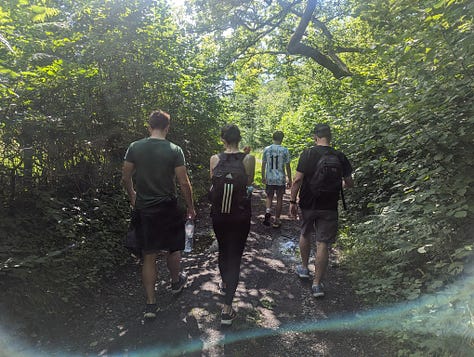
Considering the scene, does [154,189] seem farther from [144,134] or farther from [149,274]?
[144,134]

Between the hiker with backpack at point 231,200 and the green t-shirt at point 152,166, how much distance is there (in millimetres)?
494

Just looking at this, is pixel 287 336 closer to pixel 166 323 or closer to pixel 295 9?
pixel 166 323

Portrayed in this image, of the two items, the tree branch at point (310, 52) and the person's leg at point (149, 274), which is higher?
the tree branch at point (310, 52)

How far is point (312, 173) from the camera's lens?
423 centimetres

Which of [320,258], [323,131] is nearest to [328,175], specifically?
[323,131]

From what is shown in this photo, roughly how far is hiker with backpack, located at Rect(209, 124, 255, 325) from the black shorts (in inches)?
20.3

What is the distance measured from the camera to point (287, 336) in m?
3.35

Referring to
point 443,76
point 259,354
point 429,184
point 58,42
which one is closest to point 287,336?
point 259,354

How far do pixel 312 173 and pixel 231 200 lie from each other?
1276 millimetres

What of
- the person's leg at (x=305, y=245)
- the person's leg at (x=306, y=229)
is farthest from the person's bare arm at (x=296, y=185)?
the person's leg at (x=305, y=245)

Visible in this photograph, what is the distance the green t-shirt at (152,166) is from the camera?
3598mm

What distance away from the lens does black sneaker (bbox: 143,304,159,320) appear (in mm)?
3668

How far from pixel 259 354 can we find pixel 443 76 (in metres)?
3.35

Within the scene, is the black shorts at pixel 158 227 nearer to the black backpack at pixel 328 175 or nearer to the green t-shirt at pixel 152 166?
the green t-shirt at pixel 152 166
